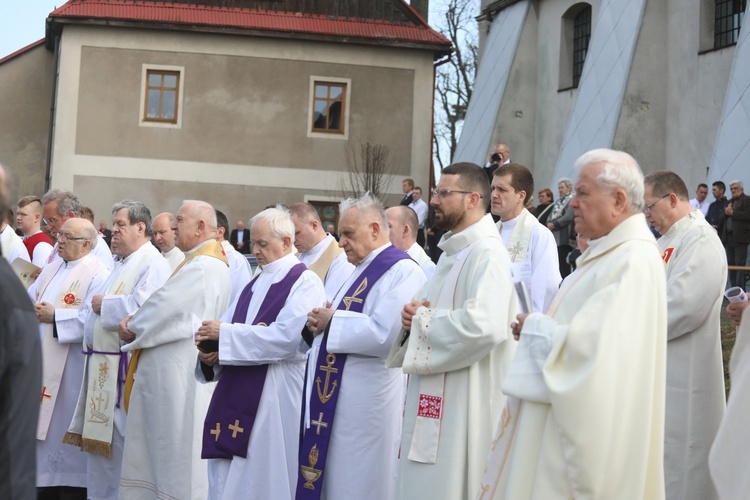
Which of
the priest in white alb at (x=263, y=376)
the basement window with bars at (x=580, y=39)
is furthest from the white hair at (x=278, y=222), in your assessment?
the basement window with bars at (x=580, y=39)

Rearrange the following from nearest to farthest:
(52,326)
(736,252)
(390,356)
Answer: (390,356)
(52,326)
(736,252)

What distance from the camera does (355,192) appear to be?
90.8ft

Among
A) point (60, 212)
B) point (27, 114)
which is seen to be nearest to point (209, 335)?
point (60, 212)

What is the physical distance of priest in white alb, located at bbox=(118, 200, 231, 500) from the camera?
7.47 metres

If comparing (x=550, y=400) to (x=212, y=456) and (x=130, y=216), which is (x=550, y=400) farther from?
(x=130, y=216)

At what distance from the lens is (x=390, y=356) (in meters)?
5.88

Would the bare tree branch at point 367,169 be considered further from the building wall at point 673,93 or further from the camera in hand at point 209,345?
the camera in hand at point 209,345

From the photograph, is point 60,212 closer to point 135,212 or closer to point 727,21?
point 135,212

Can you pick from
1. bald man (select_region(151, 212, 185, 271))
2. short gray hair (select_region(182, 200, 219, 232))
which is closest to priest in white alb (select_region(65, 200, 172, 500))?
bald man (select_region(151, 212, 185, 271))

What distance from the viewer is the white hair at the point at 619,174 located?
4.45 m

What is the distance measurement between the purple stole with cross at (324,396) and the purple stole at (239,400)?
0.50m

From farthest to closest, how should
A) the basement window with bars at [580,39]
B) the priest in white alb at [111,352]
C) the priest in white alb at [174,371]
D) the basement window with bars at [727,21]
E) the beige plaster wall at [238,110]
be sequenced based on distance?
the beige plaster wall at [238,110]
the basement window with bars at [580,39]
the basement window with bars at [727,21]
the priest in white alb at [111,352]
the priest in white alb at [174,371]

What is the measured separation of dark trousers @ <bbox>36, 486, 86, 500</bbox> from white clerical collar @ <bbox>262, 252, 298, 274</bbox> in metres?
3.33

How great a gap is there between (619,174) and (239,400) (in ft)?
10.9
